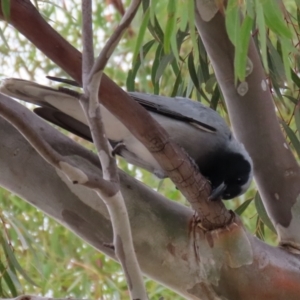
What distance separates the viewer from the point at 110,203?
3.12ft

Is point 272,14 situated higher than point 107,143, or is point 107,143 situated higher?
point 272,14

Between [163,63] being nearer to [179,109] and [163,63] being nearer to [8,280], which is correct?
[179,109]

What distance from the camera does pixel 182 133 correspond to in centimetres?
169

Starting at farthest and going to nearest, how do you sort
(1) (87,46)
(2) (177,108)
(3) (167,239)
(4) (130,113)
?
(2) (177,108), (3) (167,239), (4) (130,113), (1) (87,46)

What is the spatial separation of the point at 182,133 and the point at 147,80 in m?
1.00

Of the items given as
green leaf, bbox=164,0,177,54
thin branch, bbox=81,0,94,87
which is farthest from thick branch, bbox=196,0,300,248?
thin branch, bbox=81,0,94,87

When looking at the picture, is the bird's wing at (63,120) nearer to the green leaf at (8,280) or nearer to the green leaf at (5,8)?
the green leaf at (8,280)

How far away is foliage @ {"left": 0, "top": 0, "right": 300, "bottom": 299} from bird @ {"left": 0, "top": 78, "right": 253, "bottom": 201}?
0.19ft

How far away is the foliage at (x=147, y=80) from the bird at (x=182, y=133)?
58mm

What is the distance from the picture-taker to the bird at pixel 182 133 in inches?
62.3

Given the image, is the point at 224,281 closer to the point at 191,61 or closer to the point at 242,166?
the point at 242,166

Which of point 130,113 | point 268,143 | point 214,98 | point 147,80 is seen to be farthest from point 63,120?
point 147,80

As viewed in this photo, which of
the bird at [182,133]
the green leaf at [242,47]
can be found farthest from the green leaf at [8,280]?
the green leaf at [242,47]

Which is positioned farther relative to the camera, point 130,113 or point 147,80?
point 147,80
